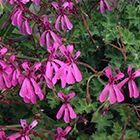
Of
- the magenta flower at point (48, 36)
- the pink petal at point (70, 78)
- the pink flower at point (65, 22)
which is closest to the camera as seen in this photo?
the pink petal at point (70, 78)

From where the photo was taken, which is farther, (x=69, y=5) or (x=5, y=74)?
(x=69, y=5)

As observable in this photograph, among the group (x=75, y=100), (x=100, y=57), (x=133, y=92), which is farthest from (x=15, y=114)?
(x=133, y=92)

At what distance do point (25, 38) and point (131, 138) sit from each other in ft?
2.18

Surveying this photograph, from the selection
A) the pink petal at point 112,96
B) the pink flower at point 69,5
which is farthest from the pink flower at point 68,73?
the pink flower at point 69,5

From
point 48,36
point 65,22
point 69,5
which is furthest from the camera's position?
point 69,5

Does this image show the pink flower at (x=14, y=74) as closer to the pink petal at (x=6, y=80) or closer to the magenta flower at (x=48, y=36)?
the pink petal at (x=6, y=80)

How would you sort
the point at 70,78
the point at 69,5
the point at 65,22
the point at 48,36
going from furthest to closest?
the point at 69,5, the point at 65,22, the point at 48,36, the point at 70,78

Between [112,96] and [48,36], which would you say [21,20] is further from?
[112,96]

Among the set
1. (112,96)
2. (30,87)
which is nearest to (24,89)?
(30,87)

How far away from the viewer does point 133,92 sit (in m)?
1.55

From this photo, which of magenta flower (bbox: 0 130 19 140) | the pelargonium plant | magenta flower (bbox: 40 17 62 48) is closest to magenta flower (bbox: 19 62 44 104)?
the pelargonium plant

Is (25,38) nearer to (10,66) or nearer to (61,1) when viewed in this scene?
(61,1)

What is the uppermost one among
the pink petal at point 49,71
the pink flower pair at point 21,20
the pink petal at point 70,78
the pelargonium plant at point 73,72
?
the pink flower pair at point 21,20

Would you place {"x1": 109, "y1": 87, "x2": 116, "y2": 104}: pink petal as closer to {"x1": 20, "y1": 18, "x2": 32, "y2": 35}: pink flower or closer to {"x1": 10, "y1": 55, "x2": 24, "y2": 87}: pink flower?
{"x1": 10, "y1": 55, "x2": 24, "y2": 87}: pink flower
